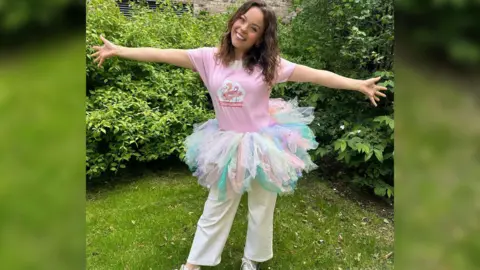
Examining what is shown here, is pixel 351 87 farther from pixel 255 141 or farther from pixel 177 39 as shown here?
pixel 177 39

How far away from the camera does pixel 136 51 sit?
5.96 ft

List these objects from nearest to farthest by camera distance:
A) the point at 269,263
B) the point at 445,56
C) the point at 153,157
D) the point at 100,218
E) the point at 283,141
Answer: the point at 445,56
the point at 283,141
the point at 269,263
the point at 100,218
the point at 153,157

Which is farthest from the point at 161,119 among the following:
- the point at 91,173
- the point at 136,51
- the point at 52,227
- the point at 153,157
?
the point at 52,227

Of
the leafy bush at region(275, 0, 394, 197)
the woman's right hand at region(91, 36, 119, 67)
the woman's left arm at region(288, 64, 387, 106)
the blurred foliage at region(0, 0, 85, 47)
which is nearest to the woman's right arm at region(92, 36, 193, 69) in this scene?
the woman's right hand at region(91, 36, 119, 67)

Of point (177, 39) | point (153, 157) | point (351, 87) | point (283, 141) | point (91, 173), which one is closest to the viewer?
point (351, 87)

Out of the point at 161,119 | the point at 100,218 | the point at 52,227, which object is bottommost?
the point at 100,218

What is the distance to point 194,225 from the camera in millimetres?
2732

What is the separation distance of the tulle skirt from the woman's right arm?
1.18 feet

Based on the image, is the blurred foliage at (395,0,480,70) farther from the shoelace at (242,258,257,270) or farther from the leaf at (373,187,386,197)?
the leaf at (373,187,386,197)

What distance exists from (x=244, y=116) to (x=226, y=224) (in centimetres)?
56

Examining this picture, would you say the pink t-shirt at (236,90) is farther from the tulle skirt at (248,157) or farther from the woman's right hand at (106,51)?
the woman's right hand at (106,51)

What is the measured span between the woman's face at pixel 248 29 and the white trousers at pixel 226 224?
649mm

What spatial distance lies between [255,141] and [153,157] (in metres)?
1.79

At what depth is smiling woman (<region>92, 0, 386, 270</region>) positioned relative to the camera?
5.86ft
